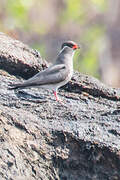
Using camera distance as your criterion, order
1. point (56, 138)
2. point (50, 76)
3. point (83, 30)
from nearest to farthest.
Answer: point (56, 138) < point (50, 76) < point (83, 30)

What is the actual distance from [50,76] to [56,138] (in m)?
2.03

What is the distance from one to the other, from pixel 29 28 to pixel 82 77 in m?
28.2

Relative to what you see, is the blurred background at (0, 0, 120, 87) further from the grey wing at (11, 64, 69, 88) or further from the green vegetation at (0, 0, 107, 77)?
the grey wing at (11, 64, 69, 88)

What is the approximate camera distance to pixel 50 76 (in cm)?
1122

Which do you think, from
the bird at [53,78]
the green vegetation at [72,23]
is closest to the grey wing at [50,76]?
the bird at [53,78]

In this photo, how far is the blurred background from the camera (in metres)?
39.3

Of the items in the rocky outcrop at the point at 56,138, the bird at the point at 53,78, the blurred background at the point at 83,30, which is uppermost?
the blurred background at the point at 83,30

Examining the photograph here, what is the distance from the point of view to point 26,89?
35.7 ft

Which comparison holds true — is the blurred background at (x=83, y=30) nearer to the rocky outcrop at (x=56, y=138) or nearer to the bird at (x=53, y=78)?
the bird at (x=53, y=78)

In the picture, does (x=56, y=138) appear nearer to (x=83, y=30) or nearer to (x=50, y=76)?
(x=50, y=76)

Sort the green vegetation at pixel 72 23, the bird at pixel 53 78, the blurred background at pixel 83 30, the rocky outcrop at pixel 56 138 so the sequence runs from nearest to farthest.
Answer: the rocky outcrop at pixel 56 138
the bird at pixel 53 78
the blurred background at pixel 83 30
the green vegetation at pixel 72 23

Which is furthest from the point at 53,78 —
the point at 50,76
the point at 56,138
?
the point at 56,138

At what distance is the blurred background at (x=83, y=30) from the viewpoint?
3931 cm

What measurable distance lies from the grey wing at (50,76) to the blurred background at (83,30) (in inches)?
1005
